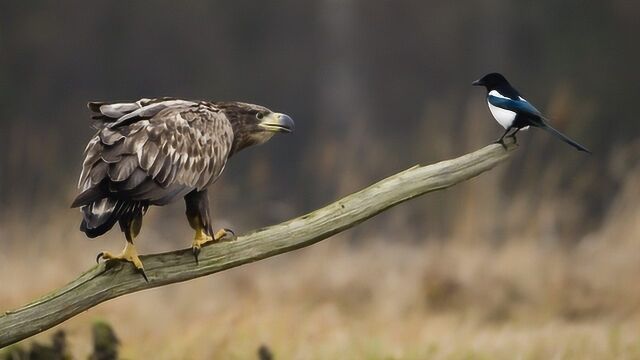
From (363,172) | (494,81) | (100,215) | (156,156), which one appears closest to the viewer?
(100,215)

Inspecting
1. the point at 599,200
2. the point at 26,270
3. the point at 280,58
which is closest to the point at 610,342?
the point at 26,270

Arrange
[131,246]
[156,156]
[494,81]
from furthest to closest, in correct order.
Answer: [494,81] → [131,246] → [156,156]

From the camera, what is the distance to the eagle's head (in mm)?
4145


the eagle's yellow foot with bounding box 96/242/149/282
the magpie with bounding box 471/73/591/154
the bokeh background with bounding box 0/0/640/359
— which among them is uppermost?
the bokeh background with bounding box 0/0/640/359

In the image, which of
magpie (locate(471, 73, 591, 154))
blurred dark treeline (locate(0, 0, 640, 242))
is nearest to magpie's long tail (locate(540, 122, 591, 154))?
magpie (locate(471, 73, 591, 154))

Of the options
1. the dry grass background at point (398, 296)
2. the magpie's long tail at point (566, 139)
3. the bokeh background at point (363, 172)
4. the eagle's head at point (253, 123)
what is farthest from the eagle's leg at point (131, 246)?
the dry grass background at point (398, 296)

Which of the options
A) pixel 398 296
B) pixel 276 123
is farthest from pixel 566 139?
pixel 398 296

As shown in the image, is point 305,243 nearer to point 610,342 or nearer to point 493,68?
point 610,342

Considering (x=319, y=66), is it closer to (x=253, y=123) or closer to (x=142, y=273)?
(x=253, y=123)

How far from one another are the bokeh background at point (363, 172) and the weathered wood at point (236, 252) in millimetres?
1886

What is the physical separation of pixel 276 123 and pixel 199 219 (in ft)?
1.28

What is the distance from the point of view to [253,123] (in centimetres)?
415

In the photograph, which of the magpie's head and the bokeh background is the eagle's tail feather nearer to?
the magpie's head

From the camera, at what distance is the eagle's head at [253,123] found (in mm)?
4145
